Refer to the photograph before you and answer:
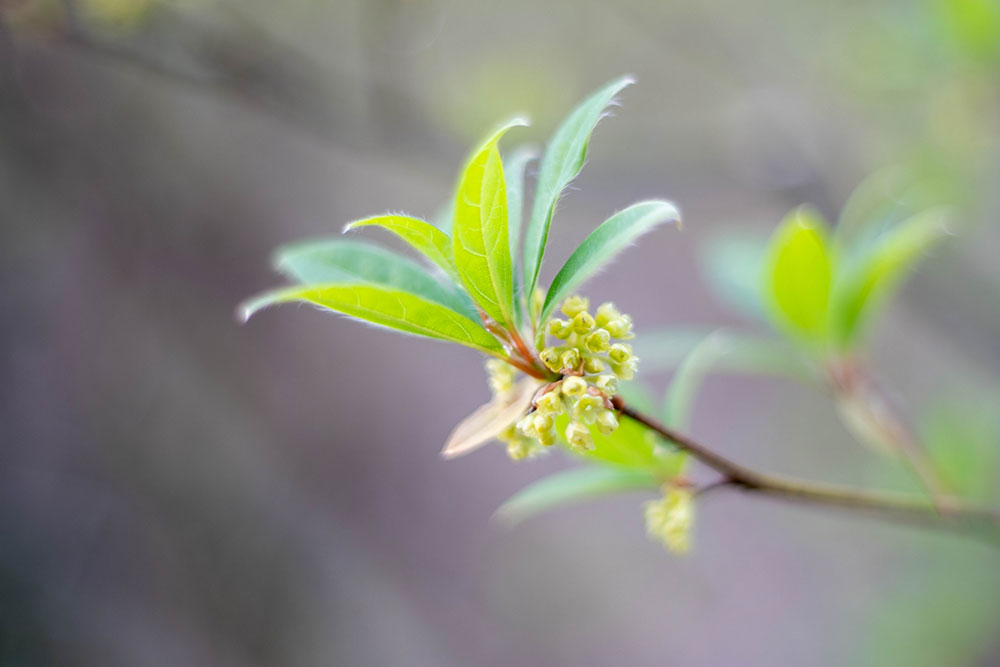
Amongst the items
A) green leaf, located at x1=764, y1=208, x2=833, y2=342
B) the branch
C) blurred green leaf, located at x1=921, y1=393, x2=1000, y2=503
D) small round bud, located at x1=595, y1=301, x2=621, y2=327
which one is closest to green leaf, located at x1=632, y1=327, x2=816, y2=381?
green leaf, located at x1=764, y1=208, x2=833, y2=342

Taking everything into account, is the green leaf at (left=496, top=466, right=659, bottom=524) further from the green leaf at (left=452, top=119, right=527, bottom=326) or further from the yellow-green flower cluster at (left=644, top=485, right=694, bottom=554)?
the green leaf at (left=452, top=119, right=527, bottom=326)

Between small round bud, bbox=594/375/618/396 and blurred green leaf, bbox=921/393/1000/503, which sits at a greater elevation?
small round bud, bbox=594/375/618/396

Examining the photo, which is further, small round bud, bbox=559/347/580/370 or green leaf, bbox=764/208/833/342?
green leaf, bbox=764/208/833/342

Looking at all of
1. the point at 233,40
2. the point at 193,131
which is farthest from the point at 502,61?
the point at 193,131

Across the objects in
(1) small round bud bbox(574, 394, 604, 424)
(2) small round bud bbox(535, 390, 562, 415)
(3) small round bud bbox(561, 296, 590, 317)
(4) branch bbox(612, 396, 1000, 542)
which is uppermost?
(3) small round bud bbox(561, 296, 590, 317)

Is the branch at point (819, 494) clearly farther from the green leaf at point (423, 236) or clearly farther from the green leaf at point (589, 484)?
the green leaf at point (423, 236)

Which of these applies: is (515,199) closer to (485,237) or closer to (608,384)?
(485,237)
